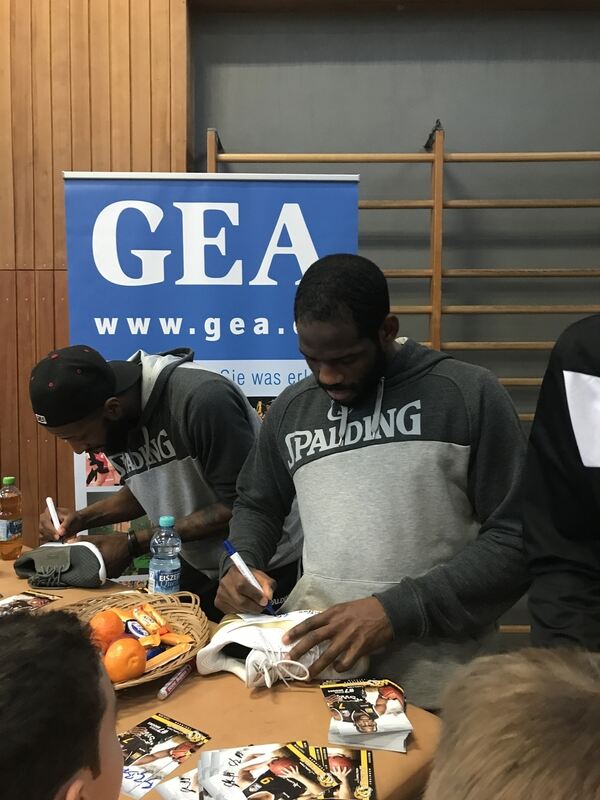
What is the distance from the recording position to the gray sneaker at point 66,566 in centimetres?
175

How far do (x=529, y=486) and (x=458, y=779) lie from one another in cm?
61

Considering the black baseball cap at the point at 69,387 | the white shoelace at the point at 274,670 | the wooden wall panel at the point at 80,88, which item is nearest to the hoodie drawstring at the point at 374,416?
the white shoelace at the point at 274,670

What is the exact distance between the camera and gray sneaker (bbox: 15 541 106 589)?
1.75m

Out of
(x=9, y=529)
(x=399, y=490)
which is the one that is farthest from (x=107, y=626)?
(x=9, y=529)

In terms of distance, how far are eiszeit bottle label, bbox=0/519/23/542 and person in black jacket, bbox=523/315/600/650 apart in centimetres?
161

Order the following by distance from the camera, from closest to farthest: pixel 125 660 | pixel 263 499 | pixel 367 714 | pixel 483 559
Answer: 1. pixel 367 714
2. pixel 125 660
3. pixel 483 559
4. pixel 263 499

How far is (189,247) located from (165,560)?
1.48 m

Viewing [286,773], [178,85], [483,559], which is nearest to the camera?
[286,773]

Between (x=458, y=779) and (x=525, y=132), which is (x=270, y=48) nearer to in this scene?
(x=525, y=132)

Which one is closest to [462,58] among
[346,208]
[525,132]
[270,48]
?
[525,132]

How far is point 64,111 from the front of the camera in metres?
3.20

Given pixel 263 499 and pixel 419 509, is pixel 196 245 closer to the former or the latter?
pixel 263 499

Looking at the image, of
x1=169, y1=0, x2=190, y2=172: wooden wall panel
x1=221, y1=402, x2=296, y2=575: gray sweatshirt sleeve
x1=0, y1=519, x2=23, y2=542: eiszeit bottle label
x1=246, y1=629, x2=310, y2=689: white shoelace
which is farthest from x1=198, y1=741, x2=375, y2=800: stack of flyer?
x1=169, y1=0, x2=190, y2=172: wooden wall panel

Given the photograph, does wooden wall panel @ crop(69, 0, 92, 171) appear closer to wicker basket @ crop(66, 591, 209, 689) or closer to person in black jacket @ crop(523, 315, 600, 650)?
wicker basket @ crop(66, 591, 209, 689)
